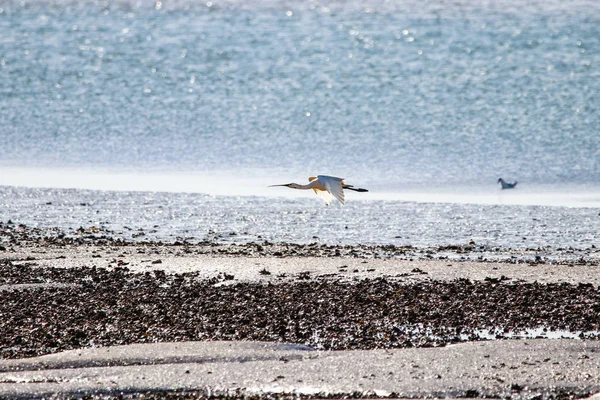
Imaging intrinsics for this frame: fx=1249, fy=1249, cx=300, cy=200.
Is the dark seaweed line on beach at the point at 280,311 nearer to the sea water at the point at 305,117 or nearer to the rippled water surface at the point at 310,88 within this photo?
the sea water at the point at 305,117

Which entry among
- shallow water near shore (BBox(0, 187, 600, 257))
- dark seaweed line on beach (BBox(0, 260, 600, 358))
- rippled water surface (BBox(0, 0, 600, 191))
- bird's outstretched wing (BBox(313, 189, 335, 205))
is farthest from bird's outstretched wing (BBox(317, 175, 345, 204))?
rippled water surface (BBox(0, 0, 600, 191))

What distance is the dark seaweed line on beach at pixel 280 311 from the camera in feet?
35.7

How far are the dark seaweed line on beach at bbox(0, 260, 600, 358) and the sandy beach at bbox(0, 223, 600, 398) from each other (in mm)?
18

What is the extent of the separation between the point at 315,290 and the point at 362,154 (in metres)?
15.5

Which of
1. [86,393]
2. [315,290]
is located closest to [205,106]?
[315,290]

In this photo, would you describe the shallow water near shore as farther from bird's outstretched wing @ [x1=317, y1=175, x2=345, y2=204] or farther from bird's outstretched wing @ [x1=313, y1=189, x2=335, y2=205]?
bird's outstretched wing @ [x1=317, y1=175, x2=345, y2=204]

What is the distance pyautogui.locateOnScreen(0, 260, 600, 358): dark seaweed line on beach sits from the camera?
35.7 feet

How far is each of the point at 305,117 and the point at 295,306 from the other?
69.3 feet

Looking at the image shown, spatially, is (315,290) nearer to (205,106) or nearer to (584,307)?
(584,307)

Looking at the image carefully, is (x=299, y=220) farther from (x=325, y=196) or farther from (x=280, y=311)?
(x=280, y=311)

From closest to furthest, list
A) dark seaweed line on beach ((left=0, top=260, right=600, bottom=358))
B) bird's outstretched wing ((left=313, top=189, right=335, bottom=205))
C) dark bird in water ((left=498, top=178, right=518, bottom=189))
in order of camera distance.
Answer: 1. dark seaweed line on beach ((left=0, top=260, right=600, bottom=358))
2. bird's outstretched wing ((left=313, top=189, right=335, bottom=205))
3. dark bird in water ((left=498, top=178, right=518, bottom=189))

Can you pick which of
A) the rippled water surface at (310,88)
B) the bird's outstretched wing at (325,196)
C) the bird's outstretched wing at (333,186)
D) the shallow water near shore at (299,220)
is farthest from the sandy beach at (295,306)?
the rippled water surface at (310,88)

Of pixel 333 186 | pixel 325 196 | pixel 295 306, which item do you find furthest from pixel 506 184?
pixel 295 306

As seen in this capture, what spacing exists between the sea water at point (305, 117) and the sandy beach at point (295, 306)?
266 centimetres
